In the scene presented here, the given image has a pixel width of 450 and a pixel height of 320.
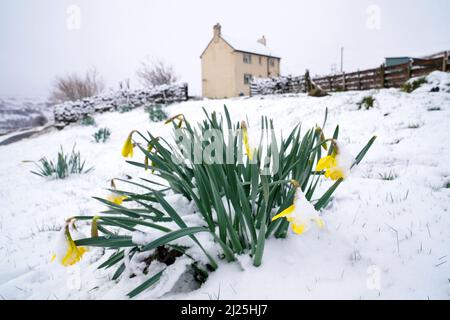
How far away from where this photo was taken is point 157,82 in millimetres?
31469

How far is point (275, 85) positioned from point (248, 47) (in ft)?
38.0

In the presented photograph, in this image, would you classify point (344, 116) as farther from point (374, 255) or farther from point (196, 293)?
point (196, 293)

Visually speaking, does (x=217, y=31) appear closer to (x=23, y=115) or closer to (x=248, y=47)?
(x=248, y=47)

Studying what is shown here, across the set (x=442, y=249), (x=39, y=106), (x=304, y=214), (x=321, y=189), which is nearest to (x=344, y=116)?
(x=321, y=189)

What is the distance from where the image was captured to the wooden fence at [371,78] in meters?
8.53

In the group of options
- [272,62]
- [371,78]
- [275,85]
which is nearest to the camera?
[371,78]

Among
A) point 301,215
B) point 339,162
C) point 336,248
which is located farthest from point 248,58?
point 301,215

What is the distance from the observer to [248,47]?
985 inches

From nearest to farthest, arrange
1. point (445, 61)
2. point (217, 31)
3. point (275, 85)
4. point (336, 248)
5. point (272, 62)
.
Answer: point (336, 248)
point (445, 61)
point (275, 85)
point (217, 31)
point (272, 62)

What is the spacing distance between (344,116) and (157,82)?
3023 cm

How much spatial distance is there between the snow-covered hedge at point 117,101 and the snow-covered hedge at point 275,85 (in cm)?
472

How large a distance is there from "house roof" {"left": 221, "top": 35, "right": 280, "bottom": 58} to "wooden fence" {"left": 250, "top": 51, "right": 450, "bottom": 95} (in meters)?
9.10

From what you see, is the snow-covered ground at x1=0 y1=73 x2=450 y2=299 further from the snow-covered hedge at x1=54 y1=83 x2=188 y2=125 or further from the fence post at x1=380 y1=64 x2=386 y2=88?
the snow-covered hedge at x1=54 y1=83 x2=188 y2=125

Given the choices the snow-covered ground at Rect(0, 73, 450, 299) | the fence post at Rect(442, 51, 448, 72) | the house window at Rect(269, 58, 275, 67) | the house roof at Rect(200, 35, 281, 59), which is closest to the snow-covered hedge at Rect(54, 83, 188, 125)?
the house roof at Rect(200, 35, 281, 59)
